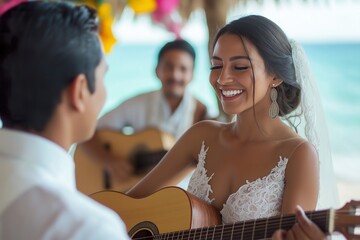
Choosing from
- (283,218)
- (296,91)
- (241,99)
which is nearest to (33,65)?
(283,218)

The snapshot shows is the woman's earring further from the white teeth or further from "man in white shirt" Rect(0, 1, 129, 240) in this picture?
"man in white shirt" Rect(0, 1, 129, 240)

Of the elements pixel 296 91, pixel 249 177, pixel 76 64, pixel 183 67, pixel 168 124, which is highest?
pixel 76 64

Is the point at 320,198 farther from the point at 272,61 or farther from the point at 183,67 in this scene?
the point at 183,67

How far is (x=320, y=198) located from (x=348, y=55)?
18.3 m

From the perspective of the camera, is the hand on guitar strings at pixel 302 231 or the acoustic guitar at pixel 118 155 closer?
the hand on guitar strings at pixel 302 231

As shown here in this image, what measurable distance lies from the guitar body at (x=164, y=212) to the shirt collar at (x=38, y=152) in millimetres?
860

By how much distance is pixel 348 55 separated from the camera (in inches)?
790

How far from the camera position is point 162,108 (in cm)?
450

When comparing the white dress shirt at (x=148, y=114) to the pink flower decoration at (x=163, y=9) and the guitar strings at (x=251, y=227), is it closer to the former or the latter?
the pink flower decoration at (x=163, y=9)

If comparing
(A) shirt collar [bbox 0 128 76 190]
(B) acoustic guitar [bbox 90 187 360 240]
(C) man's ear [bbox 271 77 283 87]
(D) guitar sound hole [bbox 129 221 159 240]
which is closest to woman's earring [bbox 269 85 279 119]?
(C) man's ear [bbox 271 77 283 87]

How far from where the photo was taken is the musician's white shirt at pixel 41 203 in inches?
43.4

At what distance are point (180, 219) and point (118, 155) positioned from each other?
8.39 feet

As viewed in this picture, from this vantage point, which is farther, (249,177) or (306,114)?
(306,114)

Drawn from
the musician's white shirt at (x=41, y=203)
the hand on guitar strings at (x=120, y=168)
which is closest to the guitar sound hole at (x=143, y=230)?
the musician's white shirt at (x=41, y=203)
